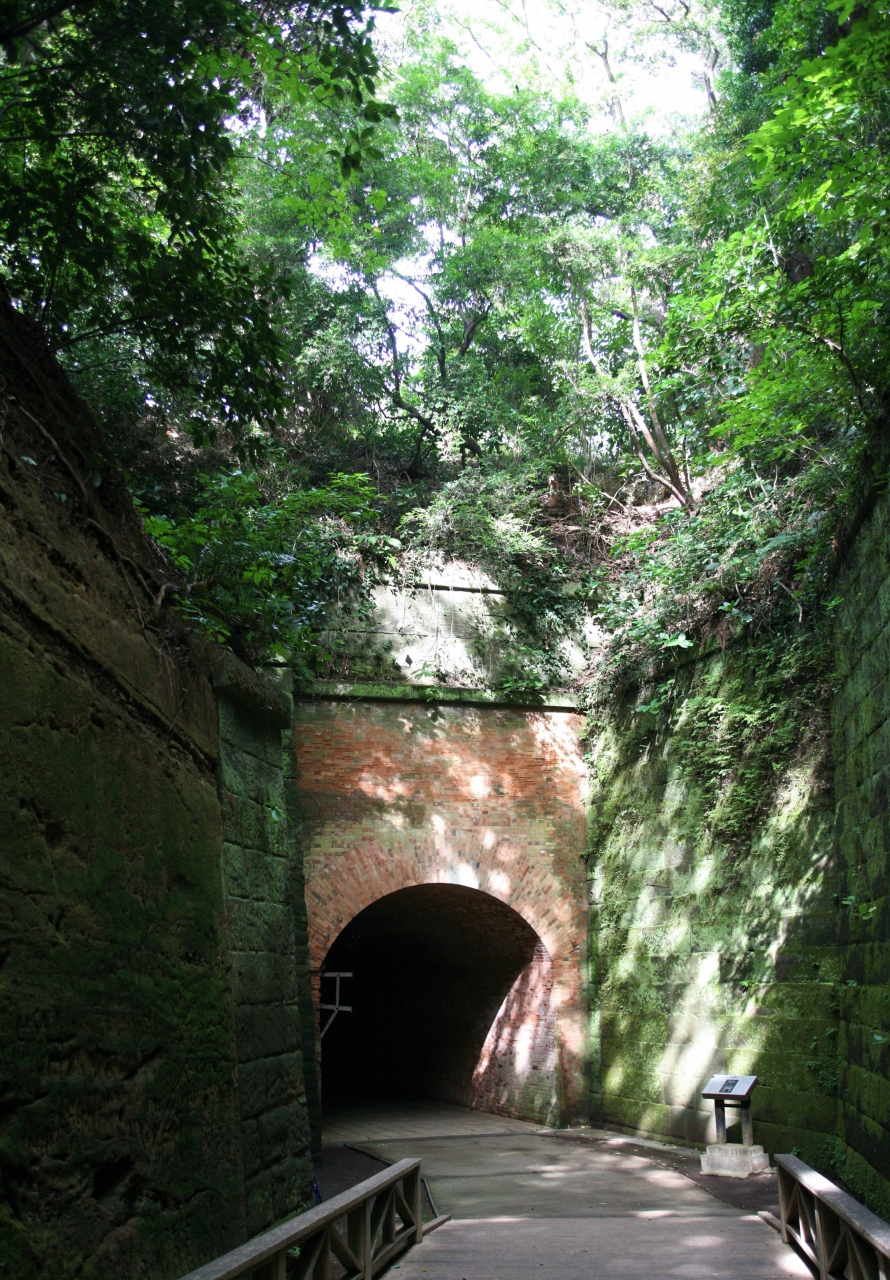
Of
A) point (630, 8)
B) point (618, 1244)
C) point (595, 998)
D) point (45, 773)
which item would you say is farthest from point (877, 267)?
point (630, 8)

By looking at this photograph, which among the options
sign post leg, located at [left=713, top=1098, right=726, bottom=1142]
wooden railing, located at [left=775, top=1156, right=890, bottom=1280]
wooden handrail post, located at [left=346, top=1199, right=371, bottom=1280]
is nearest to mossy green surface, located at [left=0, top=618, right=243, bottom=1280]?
wooden handrail post, located at [left=346, top=1199, right=371, bottom=1280]

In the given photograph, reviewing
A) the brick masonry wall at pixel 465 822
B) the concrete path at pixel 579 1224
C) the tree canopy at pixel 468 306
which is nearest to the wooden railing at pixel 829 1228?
the concrete path at pixel 579 1224

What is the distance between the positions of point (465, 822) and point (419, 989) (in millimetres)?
4467

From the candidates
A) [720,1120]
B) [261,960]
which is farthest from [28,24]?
Answer: [720,1120]

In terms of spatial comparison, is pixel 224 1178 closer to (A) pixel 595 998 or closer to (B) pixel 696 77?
(A) pixel 595 998

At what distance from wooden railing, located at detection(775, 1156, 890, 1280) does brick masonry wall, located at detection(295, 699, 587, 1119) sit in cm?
531

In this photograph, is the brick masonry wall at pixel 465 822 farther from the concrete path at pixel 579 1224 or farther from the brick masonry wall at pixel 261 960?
the brick masonry wall at pixel 261 960

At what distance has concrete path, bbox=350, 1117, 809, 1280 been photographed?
16.0ft

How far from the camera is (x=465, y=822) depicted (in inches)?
416

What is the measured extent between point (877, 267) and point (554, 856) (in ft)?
22.5

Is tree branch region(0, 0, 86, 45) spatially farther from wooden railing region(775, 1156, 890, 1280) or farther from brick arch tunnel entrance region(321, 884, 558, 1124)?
brick arch tunnel entrance region(321, 884, 558, 1124)

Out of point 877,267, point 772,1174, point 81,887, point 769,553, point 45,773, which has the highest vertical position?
point 877,267

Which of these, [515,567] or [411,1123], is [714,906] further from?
[411,1123]

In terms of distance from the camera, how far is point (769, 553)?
822 centimetres
